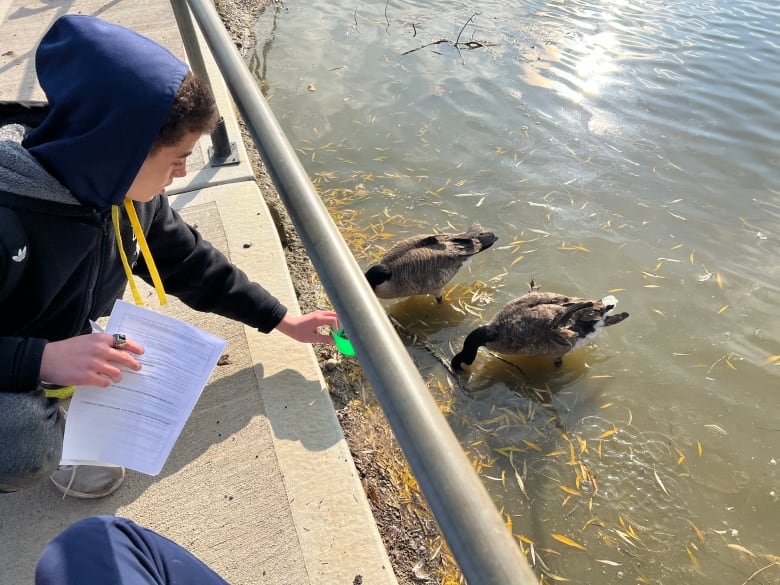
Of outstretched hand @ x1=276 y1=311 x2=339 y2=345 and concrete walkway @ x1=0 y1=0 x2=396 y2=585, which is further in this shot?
outstretched hand @ x1=276 y1=311 x2=339 y2=345

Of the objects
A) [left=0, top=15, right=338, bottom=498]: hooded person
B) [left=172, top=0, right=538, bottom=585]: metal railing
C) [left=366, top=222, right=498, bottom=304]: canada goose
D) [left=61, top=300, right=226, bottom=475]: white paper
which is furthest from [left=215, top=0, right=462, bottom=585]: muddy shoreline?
[left=172, top=0, right=538, bottom=585]: metal railing

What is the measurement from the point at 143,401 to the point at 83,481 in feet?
2.26

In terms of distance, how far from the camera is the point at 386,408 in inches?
43.1

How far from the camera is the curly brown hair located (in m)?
1.79

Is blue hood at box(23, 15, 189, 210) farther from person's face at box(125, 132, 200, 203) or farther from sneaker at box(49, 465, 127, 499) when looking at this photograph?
sneaker at box(49, 465, 127, 499)

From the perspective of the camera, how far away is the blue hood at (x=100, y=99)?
1682mm

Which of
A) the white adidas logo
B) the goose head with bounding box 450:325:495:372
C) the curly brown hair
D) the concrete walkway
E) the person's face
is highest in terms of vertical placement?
the curly brown hair

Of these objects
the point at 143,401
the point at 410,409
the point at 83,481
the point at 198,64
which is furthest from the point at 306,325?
the point at 198,64

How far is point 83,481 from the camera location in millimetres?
2455

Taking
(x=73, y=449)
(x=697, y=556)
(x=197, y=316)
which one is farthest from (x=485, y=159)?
(x=73, y=449)

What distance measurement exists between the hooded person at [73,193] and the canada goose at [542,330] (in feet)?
8.07

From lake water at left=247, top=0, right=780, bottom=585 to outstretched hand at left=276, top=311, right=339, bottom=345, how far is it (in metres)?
1.28

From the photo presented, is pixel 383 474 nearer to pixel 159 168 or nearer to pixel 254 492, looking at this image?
pixel 254 492

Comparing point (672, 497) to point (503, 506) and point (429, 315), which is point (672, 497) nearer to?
point (503, 506)
